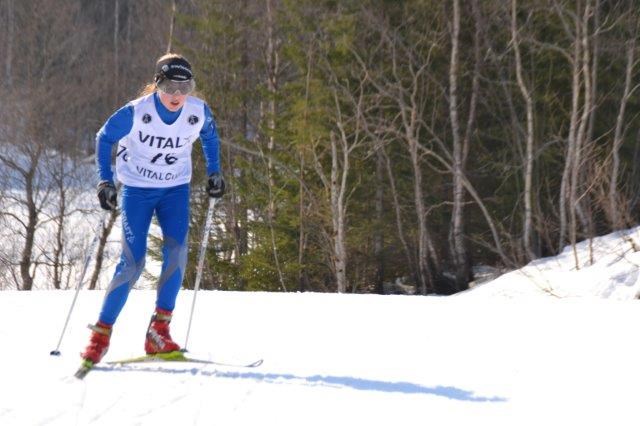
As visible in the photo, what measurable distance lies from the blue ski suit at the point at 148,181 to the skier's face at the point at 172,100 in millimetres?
36

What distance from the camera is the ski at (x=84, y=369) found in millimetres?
4350

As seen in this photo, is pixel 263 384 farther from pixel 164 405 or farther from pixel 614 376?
pixel 614 376

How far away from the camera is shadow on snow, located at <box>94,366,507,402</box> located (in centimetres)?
405

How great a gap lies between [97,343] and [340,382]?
136 cm

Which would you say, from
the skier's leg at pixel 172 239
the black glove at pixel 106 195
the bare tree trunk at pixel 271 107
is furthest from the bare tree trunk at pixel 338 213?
the black glove at pixel 106 195

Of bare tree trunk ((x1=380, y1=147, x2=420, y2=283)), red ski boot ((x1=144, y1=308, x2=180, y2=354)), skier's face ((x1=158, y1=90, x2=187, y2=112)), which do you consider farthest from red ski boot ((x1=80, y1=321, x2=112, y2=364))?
bare tree trunk ((x1=380, y1=147, x2=420, y2=283))

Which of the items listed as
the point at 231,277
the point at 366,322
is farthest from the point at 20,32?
the point at 366,322

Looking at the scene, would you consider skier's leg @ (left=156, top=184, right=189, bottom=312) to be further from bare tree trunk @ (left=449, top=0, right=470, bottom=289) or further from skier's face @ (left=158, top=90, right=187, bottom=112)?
bare tree trunk @ (left=449, top=0, right=470, bottom=289)

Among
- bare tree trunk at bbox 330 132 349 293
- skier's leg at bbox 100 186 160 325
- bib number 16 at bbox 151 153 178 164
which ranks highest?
bare tree trunk at bbox 330 132 349 293

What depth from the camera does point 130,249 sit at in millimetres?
4754

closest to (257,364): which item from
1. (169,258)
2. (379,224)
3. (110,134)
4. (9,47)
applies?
(169,258)

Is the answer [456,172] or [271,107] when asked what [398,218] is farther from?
[271,107]

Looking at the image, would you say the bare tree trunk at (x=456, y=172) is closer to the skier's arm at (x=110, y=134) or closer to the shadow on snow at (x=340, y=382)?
the skier's arm at (x=110, y=134)

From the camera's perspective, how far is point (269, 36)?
22.4 m
